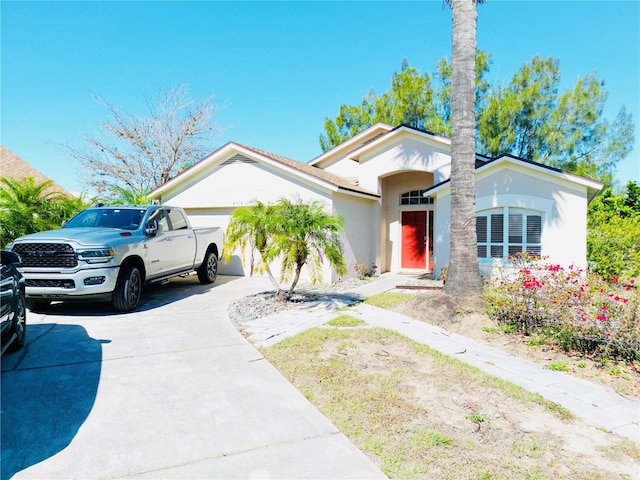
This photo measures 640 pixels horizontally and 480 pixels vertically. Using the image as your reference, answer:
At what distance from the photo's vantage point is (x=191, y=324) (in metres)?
7.40

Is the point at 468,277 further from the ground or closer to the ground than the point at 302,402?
further from the ground

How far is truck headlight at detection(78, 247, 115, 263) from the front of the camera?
7609 mm

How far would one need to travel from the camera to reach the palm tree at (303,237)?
8438 mm

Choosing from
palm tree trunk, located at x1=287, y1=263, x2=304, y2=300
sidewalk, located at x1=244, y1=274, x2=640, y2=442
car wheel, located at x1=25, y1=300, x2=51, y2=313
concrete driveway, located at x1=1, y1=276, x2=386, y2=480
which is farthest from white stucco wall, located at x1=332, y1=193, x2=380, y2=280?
car wheel, located at x1=25, y1=300, x2=51, y2=313

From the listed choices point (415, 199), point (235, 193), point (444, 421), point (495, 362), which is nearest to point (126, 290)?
point (235, 193)

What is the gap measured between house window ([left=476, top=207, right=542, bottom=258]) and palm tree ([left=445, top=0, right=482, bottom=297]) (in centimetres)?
435

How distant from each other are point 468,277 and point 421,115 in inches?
702

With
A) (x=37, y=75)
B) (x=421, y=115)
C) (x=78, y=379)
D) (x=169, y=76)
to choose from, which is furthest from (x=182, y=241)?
(x=169, y=76)

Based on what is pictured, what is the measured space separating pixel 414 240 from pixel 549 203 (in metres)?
5.54

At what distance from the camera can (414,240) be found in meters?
16.3

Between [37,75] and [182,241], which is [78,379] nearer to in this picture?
Answer: [182,241]

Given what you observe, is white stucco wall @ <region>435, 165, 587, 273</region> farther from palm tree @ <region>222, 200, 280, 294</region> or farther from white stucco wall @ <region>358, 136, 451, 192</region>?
palm tree @ <region>222, 200, 280, 294</region>

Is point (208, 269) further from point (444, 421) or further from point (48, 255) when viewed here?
point (444, 421)

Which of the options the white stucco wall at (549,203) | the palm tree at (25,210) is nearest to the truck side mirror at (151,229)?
the palm tree at (25,210)
